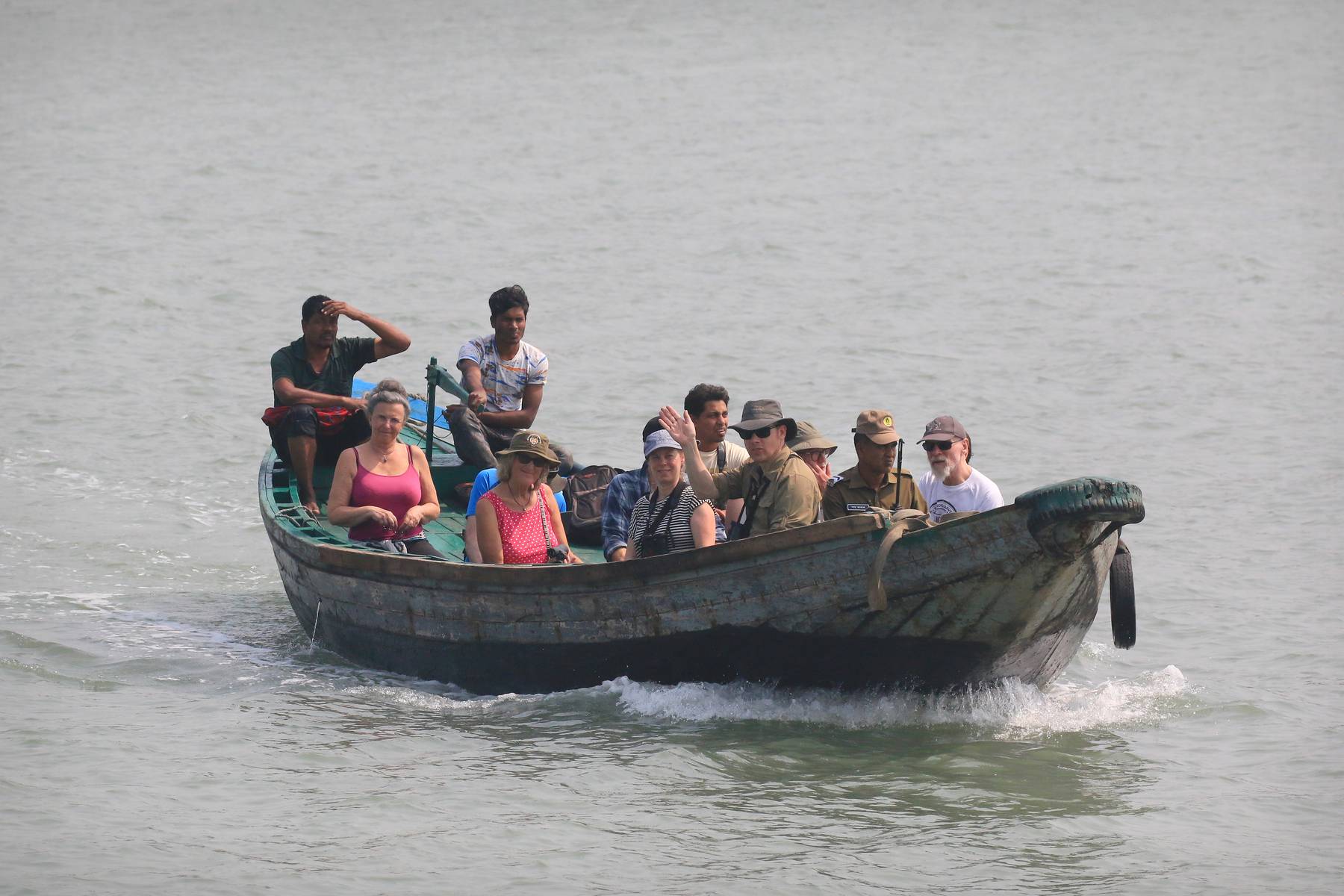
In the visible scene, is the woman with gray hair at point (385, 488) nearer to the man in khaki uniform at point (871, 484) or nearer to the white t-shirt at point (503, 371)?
the white t-shirt at point (503, 371)

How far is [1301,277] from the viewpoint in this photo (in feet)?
75.0

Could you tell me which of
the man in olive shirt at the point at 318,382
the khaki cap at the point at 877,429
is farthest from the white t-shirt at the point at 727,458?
the man in olive shirt at the point at 318,382

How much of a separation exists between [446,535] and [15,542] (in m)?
4.48

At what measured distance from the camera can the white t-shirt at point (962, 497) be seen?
8.55 meters

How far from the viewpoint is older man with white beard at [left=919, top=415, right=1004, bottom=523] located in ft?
27.5

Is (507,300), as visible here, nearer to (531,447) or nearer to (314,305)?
(314,305)

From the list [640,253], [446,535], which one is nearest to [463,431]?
[446,535]

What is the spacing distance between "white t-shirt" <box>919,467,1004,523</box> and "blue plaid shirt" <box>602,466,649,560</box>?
1.45 meters

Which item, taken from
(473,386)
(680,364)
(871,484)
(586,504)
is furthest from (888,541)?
(680,364)

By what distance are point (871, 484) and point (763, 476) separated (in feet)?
1.74

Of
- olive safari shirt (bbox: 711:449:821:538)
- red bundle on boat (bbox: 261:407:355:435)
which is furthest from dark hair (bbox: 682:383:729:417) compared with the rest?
red bundle on boat (bbox: 261:407:355:435)

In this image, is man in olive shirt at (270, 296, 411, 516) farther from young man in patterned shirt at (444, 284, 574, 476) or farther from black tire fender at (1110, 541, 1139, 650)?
black tire fender at (1110, 541, 1139, 650)

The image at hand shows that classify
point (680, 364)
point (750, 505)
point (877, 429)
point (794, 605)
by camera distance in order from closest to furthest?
point (877, 429), point (794, 605), point (750, 505), point (680, 364)

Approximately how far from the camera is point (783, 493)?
27.4 ft
